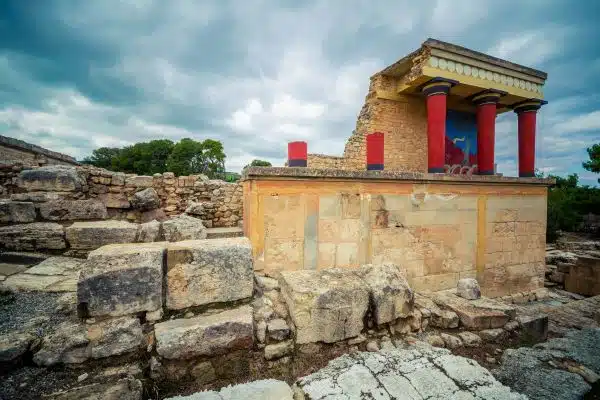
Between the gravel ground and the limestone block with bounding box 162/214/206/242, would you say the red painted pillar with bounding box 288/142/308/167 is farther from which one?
the gravel ground

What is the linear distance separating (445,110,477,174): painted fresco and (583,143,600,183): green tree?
38.4 feet

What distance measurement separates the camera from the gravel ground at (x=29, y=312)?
1.90 m

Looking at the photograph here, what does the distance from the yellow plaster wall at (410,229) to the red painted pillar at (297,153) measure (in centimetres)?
84

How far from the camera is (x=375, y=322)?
2.28 m

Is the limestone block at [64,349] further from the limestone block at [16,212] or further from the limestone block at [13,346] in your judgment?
the limestone block at [16,212]

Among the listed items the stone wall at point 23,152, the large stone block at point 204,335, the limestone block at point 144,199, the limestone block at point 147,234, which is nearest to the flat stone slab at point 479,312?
the large stone block at point 204,335

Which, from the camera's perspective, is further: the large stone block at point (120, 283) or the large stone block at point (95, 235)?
the large stone block at point (95, 235)

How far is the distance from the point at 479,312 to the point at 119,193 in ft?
23.7

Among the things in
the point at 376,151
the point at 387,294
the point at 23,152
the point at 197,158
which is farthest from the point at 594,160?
the point at 197,158

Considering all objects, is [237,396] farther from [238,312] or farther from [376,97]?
[376,97]

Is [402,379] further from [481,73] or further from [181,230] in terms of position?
[481,73]

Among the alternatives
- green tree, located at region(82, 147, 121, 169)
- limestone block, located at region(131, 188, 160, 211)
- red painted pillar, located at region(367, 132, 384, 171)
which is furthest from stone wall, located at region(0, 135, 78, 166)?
green tree, located at region(82, 147, 121, 169)

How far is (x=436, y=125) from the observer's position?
7.43 meters

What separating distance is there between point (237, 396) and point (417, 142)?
1040 cm
